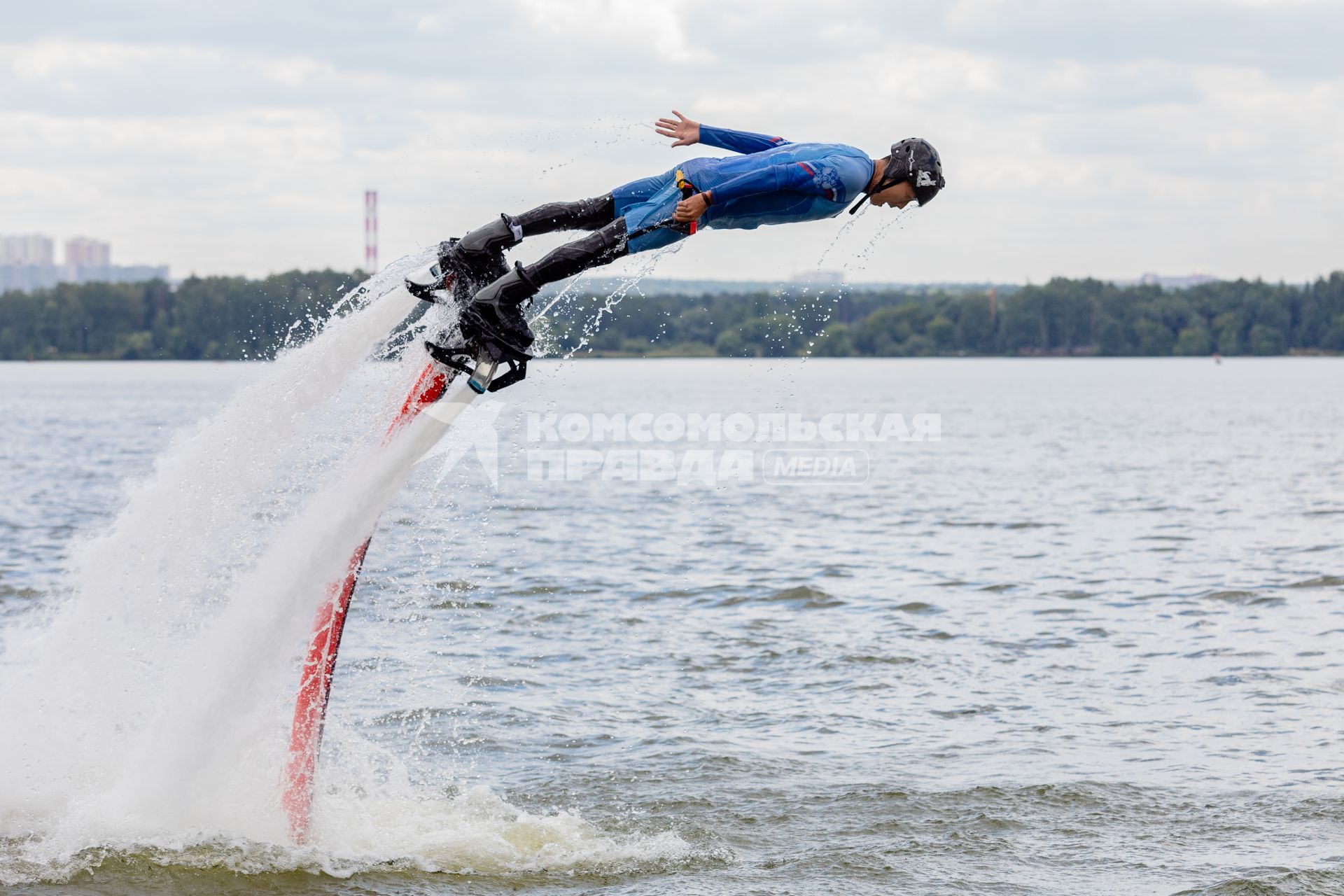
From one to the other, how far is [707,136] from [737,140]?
21cm

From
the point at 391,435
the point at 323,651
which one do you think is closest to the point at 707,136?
the point at 391,435

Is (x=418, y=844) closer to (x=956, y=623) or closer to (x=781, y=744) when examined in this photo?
(x=781, y=744)

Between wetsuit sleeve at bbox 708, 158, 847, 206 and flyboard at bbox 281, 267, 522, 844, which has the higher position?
wetsuit sleeve at bbox 708, 158, 847, 206

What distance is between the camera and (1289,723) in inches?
489

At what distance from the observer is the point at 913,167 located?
894 centimetres

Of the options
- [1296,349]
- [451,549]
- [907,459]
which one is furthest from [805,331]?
[451,549]

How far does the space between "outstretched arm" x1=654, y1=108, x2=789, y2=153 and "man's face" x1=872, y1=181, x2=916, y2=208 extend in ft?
2.65

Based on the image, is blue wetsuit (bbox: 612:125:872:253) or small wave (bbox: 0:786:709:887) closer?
blue wetsuit (bbox: 612:125:872:253)

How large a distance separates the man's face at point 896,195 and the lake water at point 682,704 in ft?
12.3

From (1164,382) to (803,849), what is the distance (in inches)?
4936

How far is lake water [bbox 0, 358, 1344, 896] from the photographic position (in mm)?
9172

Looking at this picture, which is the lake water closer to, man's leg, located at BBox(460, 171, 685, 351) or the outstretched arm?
man's leg, located at BBox(460, 171, 685, 351)

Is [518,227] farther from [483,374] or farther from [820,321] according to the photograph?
[820,321]

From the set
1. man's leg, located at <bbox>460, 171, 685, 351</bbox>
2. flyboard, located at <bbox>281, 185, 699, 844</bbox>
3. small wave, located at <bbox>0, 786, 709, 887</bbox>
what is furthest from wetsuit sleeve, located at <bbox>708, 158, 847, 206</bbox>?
small wave, located at <bbox>0, 786, 709, 887</bbox>
